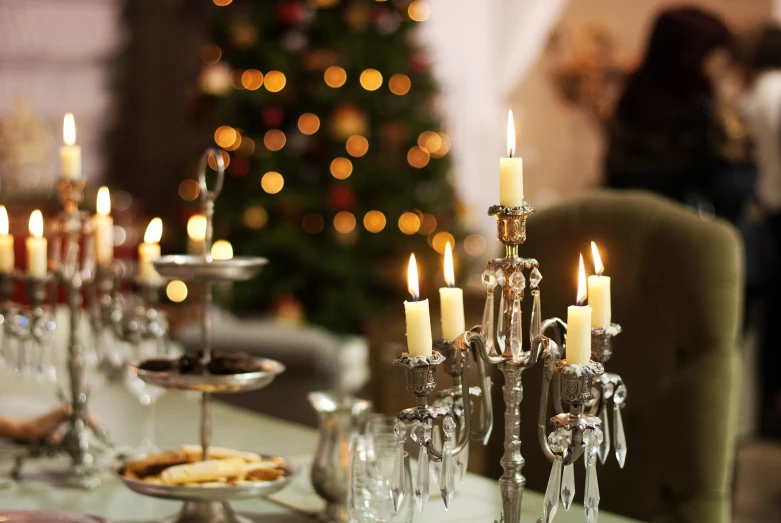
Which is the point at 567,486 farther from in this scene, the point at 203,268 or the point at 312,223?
the point at 312,223

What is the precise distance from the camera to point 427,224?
4.95m

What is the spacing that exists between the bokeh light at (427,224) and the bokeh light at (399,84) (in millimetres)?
590

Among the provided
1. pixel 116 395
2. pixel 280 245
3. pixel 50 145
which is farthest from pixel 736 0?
pixel 116 395

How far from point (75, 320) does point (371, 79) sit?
344cm

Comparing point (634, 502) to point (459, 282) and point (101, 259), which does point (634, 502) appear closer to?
point (101, 259)

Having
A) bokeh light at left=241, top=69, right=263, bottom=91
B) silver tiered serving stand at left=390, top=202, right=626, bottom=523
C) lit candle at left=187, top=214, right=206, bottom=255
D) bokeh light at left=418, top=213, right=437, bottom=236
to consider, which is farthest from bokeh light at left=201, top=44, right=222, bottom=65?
silver tiered serving stand at left=390, top=202, right=626, bottom=523

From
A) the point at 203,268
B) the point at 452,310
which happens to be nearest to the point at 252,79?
the point at 203,268

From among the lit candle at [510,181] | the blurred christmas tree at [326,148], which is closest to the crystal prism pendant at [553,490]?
the lit candle at [510,181]

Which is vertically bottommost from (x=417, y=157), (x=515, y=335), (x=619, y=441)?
(x=619, y=441)

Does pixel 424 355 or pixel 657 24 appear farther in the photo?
pixel 657 24

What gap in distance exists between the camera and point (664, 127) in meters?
3.07

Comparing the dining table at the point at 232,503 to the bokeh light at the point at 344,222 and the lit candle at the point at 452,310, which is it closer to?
the lit candle at the point at 452,310

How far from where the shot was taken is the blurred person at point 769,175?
398 centimetres

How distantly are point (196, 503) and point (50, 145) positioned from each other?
4312mm
